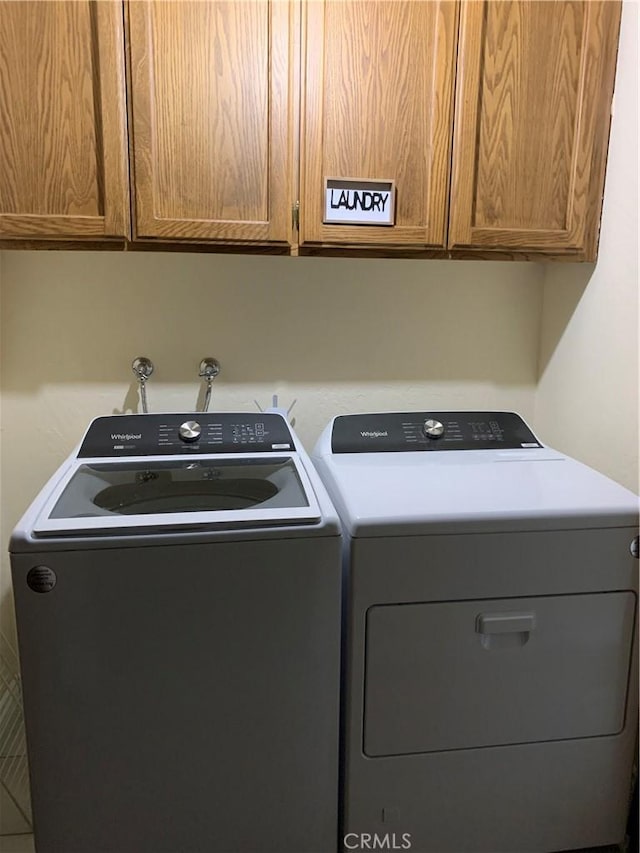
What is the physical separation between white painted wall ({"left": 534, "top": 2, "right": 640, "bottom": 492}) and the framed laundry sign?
1.95 ft

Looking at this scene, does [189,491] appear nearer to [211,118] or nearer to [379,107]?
[211,118]

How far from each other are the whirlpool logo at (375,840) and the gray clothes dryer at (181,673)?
0.04 metres

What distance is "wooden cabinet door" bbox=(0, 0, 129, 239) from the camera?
55.9 inches

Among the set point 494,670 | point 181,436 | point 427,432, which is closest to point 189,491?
point 181,436

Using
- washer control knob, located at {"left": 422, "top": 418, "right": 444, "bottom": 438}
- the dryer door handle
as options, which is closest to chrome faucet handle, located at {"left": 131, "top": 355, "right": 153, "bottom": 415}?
washer control knob, located at {"left": 422, "top": 418, "right": 444, "bottom": 438}

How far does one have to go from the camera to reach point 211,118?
151 centimetres

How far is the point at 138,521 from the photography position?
3.94ft

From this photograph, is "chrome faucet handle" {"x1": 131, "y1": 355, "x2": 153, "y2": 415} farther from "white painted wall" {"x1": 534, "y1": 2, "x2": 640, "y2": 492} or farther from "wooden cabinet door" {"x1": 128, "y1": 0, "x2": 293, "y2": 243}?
"white painted wall" {"x1": 534, "y1": 2, "x2": 640, "y2": 492}

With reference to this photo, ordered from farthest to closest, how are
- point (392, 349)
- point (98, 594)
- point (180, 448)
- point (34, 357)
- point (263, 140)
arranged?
point (392, 349)
point (34, 357)
point (180, 448)
point (263, 140)
point (98, 594)

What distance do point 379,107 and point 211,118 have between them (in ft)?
1.34

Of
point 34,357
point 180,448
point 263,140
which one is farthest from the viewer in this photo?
point 34,357

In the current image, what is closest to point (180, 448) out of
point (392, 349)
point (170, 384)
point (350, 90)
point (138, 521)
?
point (170, 384)

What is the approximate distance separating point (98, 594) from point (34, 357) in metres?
0.97

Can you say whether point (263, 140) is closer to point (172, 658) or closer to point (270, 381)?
point (270, 381)
